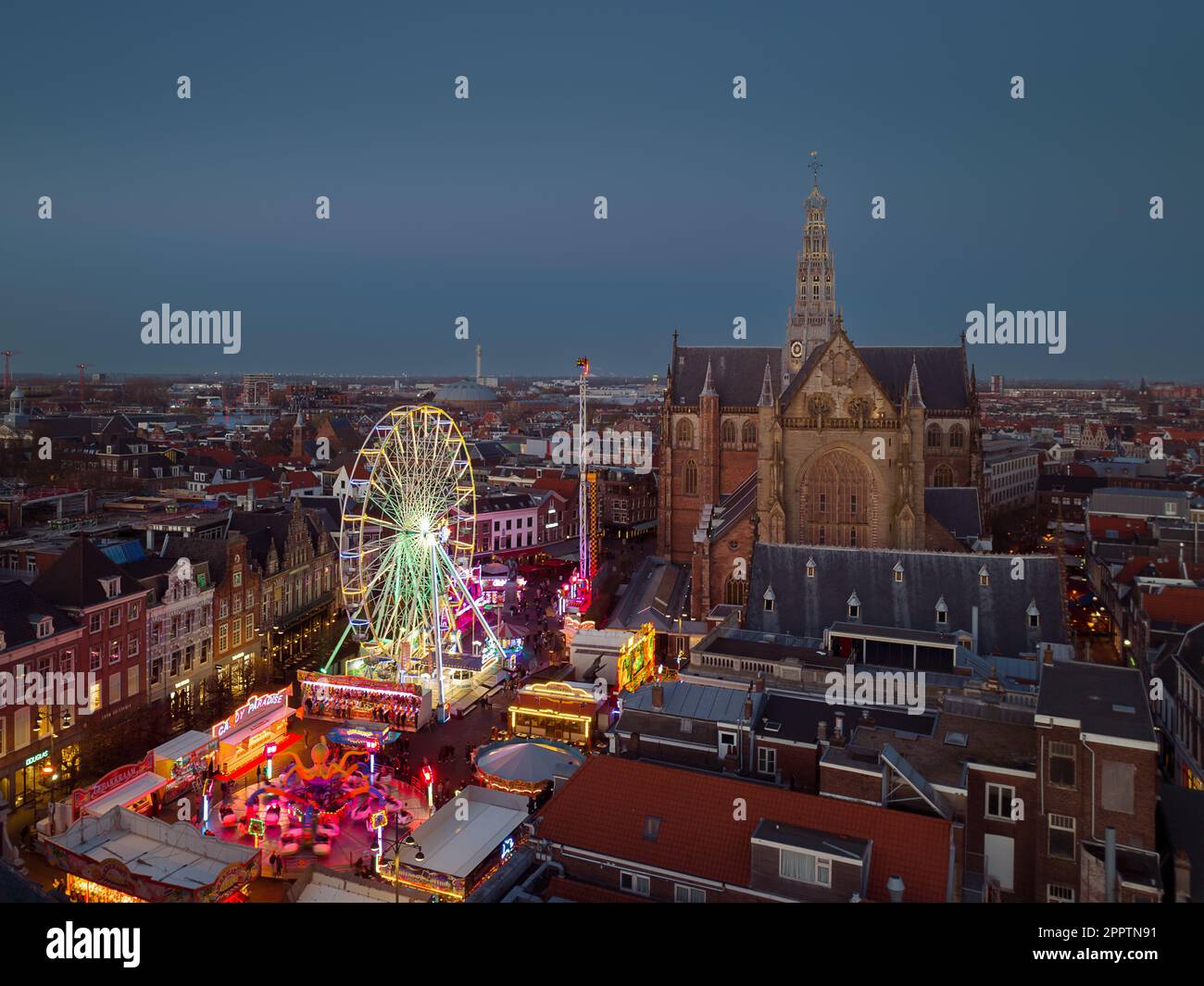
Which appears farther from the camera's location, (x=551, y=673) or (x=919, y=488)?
(x=551, y=673)

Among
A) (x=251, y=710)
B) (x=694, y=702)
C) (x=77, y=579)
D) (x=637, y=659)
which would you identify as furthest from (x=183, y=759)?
(x=637, y=659)

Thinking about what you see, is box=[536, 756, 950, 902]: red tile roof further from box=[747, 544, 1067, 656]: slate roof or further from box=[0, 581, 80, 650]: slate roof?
box=[0, 581, 80, 650]: slate roof

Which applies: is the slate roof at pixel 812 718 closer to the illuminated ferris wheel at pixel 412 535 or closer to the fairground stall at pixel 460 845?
the fairground stall at pixel 460 845

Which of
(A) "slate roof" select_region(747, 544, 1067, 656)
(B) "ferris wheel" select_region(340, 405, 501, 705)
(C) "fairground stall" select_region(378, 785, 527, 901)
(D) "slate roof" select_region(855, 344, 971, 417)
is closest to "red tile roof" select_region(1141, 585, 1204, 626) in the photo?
(A) "slate roof" select_region(747, 544, 1067, 656)
